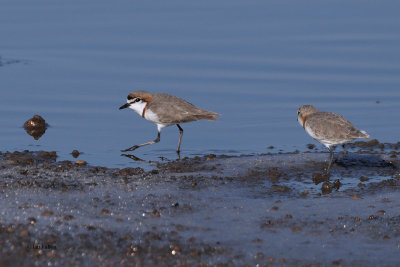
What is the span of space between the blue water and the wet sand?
60.4 inches

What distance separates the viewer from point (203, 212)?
834 cm

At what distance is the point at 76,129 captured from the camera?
12758 mm

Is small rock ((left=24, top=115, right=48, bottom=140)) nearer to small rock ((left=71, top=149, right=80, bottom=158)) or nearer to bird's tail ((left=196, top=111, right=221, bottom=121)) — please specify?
small rock ((left=71, top=149, right=80, bottom=158))

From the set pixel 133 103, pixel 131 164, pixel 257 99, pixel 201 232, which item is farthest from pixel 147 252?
pixel 257 99

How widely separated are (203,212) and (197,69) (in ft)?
25.4

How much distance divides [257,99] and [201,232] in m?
6.83

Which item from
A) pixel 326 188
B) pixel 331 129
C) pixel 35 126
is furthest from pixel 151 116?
pixel 326 188

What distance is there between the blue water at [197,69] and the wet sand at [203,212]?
153 centimetres

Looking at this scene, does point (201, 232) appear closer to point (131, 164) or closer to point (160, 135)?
point (131, 164)

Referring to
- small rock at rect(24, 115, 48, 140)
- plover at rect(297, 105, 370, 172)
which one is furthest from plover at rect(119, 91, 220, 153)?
plover at rect(297, 105, 370, 172)

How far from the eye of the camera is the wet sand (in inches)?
277

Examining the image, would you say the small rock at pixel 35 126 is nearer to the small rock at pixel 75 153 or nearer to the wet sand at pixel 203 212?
the small rock at pixel 75 153

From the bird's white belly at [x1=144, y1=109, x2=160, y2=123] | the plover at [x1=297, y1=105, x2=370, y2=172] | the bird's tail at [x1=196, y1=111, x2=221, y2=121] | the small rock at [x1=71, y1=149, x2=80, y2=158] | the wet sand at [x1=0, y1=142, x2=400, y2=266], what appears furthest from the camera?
the bird's white belly at [x1=144, y1=109, x2=160, y2=123]

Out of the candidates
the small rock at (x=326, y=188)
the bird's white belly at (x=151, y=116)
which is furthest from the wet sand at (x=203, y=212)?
the bird's white belly at (x=151, y=116)
